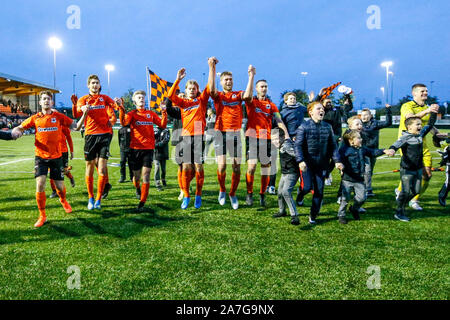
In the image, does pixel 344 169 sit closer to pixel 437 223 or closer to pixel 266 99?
pixel 437 223

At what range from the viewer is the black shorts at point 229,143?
5758mm

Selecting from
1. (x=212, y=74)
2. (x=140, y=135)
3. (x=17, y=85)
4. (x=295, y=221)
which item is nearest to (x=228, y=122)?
(x=212, y=74)

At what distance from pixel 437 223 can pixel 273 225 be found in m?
2.61

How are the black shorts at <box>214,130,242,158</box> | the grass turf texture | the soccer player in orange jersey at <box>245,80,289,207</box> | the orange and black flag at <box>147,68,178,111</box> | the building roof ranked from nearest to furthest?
the grass turf texture < the black shorts at <box>214,130,242,158</box> < the soccer player in orange jersey at <box>245,80,289,207</box> < the orange and black flag at <box>147,68,178,111</box> < the building roof

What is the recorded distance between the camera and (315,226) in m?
4.83

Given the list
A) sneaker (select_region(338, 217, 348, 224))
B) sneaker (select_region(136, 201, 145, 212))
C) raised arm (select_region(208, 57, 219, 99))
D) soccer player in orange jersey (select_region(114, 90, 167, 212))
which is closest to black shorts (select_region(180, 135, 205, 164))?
soccer player in orange jersey (select_region(114, 90, 167, 212))

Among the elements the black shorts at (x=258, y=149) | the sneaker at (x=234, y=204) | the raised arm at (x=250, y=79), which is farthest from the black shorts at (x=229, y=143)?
the sneaker at (x=234, y=204)

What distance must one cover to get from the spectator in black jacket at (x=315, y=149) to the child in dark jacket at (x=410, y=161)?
3.86 feet

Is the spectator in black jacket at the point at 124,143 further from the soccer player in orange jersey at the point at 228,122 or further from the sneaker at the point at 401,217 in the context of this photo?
the sneaker at the point at 401,217

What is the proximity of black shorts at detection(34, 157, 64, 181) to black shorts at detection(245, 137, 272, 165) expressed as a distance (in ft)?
10.9

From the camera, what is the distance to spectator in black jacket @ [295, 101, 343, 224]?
481 cm

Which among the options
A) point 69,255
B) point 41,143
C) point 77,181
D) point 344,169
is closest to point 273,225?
point 344,169

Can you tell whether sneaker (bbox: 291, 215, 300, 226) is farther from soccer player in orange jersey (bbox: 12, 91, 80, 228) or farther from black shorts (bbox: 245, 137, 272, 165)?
soccer player in orange jersey (bbox: 12, 91, 80, 228)

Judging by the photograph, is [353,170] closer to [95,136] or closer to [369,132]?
[369,132]
